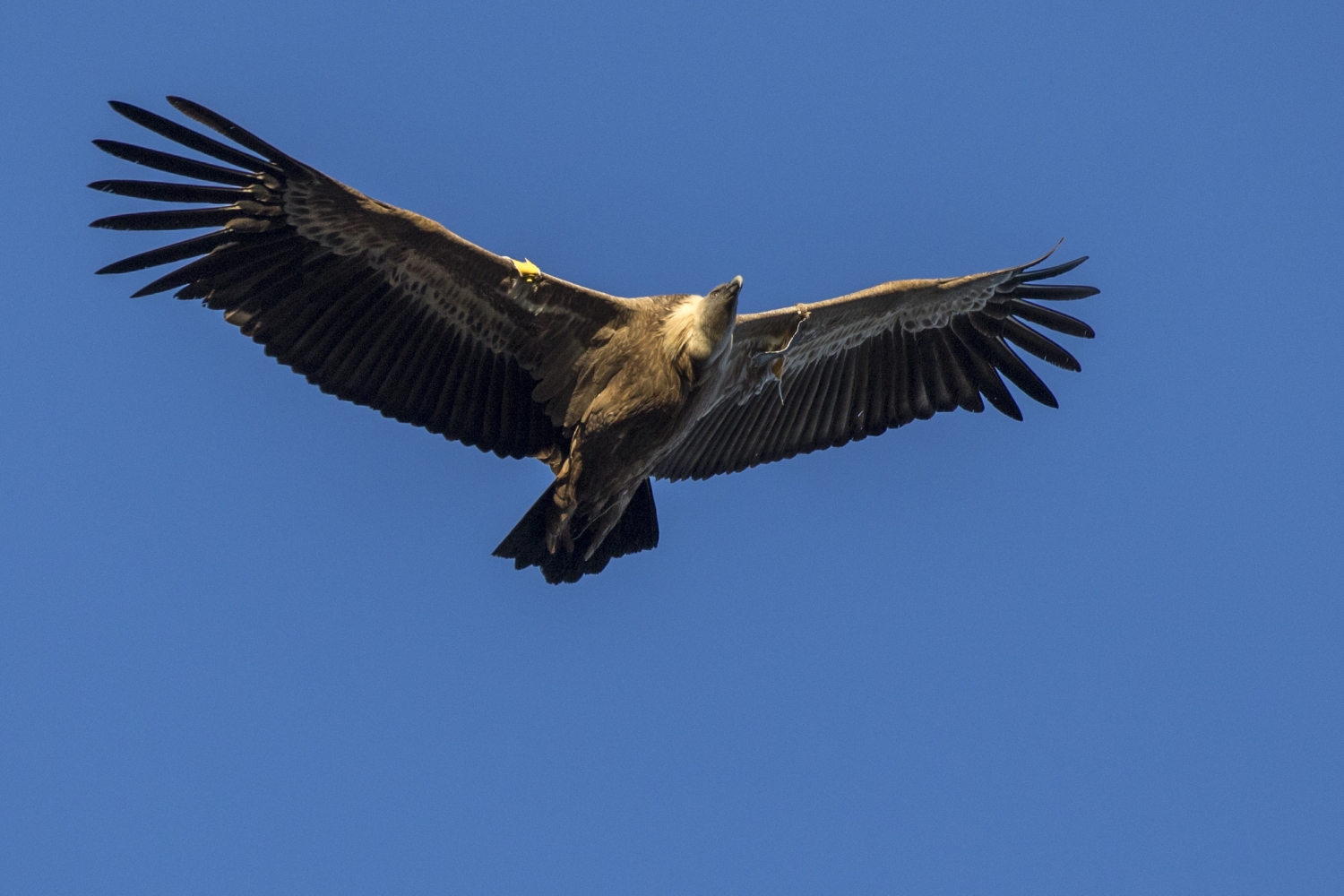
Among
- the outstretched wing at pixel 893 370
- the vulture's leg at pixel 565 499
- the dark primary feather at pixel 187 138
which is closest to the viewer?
the dark primary feather at pixel 187 138

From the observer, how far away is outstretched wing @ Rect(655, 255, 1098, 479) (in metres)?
11.1

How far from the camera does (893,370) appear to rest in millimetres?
11375

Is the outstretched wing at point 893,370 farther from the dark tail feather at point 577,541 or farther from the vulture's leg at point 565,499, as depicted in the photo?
the vulture's leg at point 565,499

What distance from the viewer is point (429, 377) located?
10.2 meters

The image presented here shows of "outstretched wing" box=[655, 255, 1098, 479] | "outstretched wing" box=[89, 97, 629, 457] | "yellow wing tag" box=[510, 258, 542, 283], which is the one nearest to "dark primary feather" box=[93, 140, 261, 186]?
"outstretched wing" box=[89, 97, 629, 457]

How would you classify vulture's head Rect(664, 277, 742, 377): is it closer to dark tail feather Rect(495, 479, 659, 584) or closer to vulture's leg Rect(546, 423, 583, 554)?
vulture's leg Rect(546, 423, 583, 554)

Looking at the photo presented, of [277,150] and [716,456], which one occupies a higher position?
[277,150]

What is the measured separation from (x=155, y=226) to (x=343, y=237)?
113 centimetres

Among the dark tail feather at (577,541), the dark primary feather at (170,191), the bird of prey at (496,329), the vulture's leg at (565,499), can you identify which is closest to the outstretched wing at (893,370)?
the bird of prey at (496,329)

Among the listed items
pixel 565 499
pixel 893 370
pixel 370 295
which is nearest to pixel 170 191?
pixel 370 295

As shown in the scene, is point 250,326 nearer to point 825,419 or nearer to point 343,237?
point 343,237

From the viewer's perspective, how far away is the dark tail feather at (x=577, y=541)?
33.2 ft

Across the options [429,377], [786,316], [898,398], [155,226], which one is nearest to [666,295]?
[786,316]

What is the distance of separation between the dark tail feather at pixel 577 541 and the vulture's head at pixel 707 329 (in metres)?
1.39
